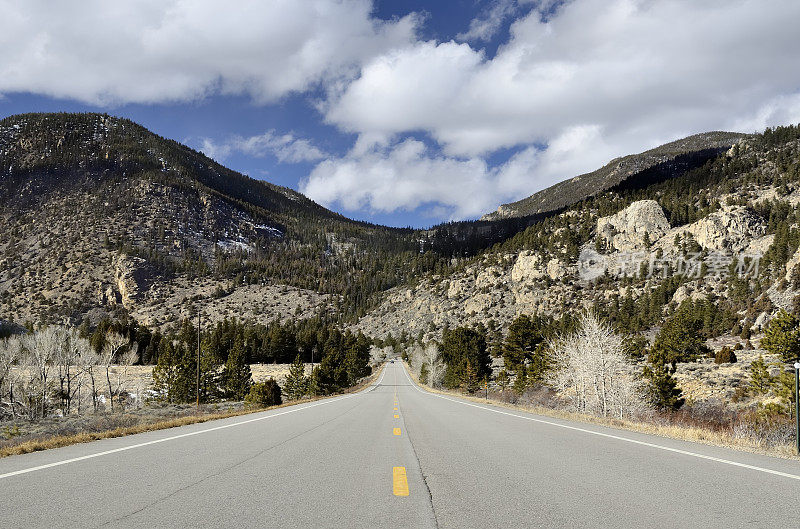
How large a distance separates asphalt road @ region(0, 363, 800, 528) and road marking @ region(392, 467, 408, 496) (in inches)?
0.5

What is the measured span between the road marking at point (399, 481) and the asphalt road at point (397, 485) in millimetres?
14

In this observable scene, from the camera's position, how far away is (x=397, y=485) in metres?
5.64

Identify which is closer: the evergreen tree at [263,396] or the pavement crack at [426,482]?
the pavement crack at [426,482]

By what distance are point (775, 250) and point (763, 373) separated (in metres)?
82.5

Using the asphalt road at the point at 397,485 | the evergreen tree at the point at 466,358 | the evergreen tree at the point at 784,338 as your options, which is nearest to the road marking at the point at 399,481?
the asphalt road at the point at 397,485

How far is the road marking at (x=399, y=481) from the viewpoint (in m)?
5.28

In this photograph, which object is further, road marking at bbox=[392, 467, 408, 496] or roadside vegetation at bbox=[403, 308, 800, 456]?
roadside vegetation at bbox=[403, 308, 800, 456]

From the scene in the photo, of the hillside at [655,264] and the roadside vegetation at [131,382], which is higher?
the hillside at [655,264]

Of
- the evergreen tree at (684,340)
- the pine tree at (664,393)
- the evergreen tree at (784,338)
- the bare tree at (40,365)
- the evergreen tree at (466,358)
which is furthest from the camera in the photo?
the evergreen tree at (466,358)

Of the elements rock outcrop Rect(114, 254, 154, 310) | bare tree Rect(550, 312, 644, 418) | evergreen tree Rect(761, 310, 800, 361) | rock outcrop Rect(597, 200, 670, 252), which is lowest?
bare tree Rect(550, 312, 644, 418)

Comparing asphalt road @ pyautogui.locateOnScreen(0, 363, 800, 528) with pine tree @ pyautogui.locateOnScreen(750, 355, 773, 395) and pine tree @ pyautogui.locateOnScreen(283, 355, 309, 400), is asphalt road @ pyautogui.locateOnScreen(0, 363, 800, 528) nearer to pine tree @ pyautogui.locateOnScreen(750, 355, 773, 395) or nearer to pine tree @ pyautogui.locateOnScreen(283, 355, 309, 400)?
pine tree @ pyautogui.locateOnScreen(750, 355, 773, 395)

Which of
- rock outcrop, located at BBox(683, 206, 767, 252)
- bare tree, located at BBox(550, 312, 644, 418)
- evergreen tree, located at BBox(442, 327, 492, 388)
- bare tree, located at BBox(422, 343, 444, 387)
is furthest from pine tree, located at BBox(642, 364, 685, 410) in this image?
rock outcrop, located at BBox(683, 206, 767, 252)

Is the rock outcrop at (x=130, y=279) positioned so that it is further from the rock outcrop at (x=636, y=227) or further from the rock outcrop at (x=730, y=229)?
the rock outcrop at (x=730, y=229)

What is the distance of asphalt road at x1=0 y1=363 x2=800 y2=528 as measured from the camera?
4188 millimetres
